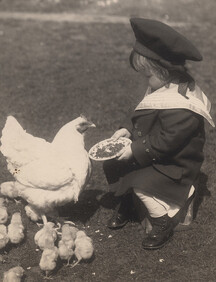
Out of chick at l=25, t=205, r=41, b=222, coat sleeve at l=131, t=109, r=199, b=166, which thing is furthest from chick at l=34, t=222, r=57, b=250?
coat sleeve at l=131, t=109, r=199, b=166

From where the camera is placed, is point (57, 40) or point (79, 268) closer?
point (79, 268)

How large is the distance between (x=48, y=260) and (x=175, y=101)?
1576mm

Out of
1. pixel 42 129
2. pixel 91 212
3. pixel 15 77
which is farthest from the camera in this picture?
pixel 15 77

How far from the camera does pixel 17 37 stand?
9.22 m

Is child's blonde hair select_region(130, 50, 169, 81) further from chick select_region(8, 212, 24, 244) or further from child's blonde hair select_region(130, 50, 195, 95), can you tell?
chick select_region(8, 212, 24, 244)

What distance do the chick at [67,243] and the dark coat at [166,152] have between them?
0.53 m

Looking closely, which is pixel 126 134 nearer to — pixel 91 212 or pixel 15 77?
pixel 91 212

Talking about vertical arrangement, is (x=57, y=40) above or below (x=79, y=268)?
below

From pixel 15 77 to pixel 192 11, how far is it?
5.27 meters

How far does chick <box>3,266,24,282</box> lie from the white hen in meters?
0.59

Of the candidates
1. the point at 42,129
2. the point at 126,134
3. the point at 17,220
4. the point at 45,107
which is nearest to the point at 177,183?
the point at 126,134

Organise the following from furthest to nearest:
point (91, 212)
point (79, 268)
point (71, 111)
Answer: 1. point (71, 111)
2. point (91, 212)
3. point (79, 268)

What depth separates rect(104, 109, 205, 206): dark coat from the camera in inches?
150

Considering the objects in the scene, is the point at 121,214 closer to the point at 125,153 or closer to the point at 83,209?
the point at 83,209
